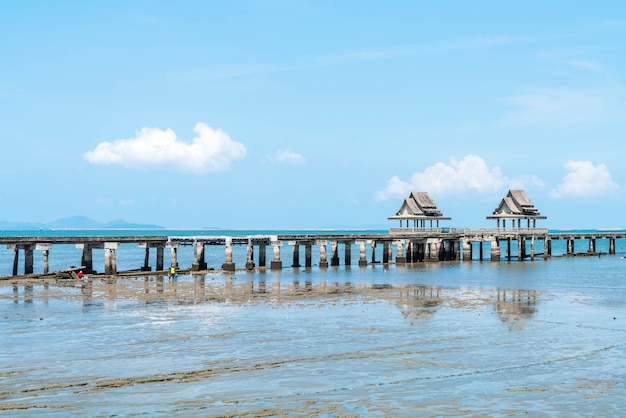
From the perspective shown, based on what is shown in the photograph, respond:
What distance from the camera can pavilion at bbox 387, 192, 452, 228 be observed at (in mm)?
85750

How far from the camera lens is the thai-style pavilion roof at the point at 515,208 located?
86938 millimetres

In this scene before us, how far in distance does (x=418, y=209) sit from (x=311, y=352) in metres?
63.4

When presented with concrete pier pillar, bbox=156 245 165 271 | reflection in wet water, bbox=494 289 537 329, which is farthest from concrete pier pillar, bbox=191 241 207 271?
reflection in wet water, bbox=494 289 537 329

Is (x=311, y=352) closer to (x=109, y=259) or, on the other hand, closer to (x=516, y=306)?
(x=516, y=306)

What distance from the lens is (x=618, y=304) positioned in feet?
129

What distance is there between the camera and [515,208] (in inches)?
3430

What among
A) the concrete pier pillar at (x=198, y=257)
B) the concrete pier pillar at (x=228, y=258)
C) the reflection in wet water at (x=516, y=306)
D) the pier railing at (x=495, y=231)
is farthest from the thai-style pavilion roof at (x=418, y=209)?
the reflection in wet water at (x=516, y=306)

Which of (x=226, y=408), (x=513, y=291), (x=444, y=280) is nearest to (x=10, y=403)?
(x=226, y=408)

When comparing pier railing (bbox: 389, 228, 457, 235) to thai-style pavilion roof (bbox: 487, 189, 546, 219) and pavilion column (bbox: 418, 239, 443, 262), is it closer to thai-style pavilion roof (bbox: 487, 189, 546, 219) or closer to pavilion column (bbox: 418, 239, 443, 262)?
pavilion column (bbox: 418, 239, 443, 262)

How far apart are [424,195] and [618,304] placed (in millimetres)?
50780

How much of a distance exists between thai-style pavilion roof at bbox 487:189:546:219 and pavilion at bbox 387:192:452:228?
19.6ft

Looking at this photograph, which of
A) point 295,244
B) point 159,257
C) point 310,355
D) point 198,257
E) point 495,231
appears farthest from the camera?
point 495,231

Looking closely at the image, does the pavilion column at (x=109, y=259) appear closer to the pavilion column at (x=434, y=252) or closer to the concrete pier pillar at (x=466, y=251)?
the pavilion column at (x=434, y=252)

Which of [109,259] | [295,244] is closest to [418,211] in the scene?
[295,244]
